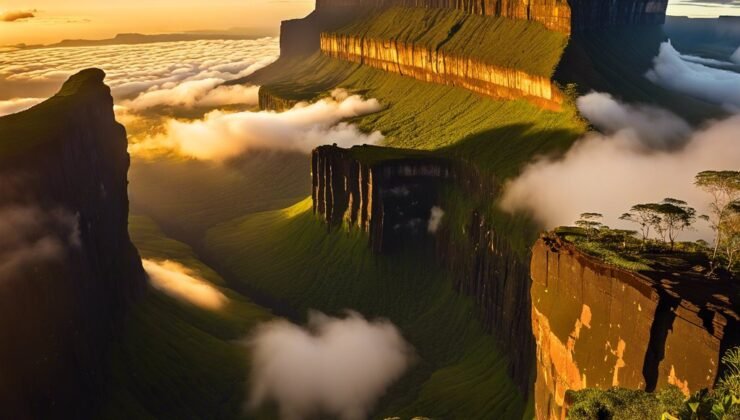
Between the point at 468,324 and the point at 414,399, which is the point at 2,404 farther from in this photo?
the point at 468,324

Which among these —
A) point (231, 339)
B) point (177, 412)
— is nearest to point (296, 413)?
point (177, 412)

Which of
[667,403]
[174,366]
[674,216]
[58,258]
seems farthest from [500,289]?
[667,403]

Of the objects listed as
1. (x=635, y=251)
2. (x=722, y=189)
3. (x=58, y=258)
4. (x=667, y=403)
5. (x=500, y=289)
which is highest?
(x=722, y=189)

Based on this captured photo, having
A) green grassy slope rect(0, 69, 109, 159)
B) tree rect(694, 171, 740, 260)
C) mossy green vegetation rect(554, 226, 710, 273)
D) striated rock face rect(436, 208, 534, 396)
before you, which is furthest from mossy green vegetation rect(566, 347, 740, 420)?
green grassy slope rect(0, 69, 109, 159)

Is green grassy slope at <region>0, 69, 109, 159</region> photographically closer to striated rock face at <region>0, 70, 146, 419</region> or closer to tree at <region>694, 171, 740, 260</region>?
striated rock face at <region>0, 70, 146, 419</region>

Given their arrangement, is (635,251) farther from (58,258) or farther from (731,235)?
(58,258)

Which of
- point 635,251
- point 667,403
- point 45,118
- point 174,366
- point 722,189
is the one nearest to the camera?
point 667,403
